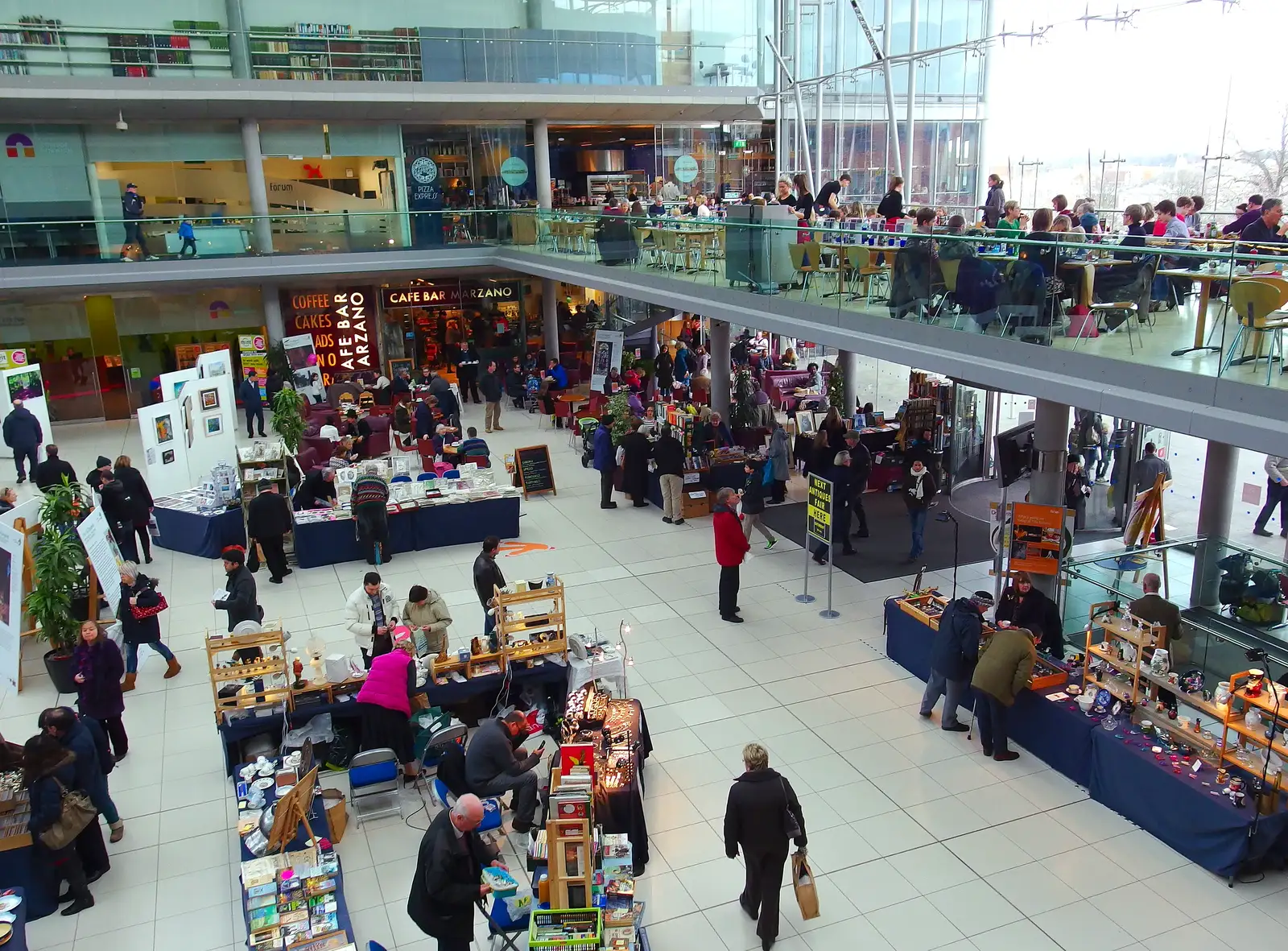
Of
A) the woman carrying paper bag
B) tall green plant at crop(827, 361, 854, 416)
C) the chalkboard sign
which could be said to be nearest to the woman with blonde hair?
the woman carrying paper bag

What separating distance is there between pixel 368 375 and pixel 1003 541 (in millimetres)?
18043

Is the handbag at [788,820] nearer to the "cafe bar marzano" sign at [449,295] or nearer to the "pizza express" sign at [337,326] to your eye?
the "pizza express" sign at [337,326]

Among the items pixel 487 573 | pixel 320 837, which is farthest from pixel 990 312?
pixel 320 837

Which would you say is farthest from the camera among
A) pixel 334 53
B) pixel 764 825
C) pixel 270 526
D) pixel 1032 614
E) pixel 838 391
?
pixel 334 53

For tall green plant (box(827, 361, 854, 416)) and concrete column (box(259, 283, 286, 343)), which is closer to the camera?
tall green plant (box(827, 361, 854, 416))

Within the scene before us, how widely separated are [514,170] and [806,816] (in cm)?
2293

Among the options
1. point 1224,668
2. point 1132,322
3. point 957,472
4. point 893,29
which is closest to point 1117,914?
point 1224,668

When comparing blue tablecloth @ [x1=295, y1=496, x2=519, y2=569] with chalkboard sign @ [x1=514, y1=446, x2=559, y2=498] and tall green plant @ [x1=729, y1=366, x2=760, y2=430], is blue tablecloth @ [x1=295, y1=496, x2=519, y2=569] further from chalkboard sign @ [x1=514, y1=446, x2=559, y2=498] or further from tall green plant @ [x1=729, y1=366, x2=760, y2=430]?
tall green plant @ [x1=729, y1=366, x2=760, y2=430]

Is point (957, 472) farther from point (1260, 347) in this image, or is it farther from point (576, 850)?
point (576, 850)

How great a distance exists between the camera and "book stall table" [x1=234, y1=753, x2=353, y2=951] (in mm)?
6426

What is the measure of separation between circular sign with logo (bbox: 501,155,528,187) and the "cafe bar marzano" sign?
2784 mm

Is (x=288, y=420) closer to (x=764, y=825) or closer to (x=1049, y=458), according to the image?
(x=1049, y=458)

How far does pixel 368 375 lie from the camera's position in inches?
1000

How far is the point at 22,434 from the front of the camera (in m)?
18.1
